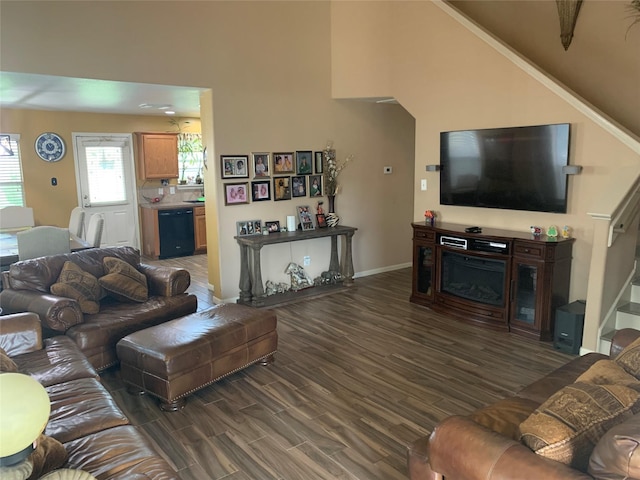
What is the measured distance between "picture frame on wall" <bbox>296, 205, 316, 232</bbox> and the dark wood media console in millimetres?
1447

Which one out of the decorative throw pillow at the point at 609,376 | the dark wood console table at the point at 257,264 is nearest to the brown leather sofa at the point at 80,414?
the decorative throw pillow at the point at 609,376

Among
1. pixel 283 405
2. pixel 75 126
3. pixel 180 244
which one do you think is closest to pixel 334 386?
pixel 283 405

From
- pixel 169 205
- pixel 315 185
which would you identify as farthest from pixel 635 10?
pixel 169 205

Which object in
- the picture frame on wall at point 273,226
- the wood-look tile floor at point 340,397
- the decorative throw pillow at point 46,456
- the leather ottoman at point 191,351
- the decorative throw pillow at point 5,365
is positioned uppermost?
the picture frame on wall at point 273,226

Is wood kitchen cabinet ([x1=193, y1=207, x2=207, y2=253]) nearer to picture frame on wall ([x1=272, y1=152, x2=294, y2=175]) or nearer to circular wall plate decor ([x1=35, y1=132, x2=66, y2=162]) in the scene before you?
circular wall plate decor ([x1=35, y1=132, x2=66, y2=162])

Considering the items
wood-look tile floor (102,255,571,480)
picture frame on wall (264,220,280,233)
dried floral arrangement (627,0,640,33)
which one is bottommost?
wood-look tile floor (102,255,571,480)

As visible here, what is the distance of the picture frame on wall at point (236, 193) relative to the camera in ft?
17.7

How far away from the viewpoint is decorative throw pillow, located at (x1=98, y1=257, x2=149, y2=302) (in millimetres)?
4051

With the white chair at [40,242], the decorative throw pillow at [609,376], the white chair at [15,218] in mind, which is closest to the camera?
the decorative throw pillow at [609,376]

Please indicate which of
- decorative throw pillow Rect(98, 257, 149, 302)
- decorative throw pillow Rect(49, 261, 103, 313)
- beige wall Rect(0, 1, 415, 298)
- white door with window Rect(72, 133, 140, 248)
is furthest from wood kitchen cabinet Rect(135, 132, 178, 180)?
decorative throw pillow Rect(49, 261, 103, 313)

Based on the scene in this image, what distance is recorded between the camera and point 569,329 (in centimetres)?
401

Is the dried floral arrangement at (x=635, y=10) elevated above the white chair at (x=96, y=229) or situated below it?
above

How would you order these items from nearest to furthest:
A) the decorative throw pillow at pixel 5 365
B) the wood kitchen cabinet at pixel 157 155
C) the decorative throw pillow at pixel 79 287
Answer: the decorative throw pillow at pixel 5 365, the decorative throw pillow at pixel 79 287, the wood kitchen cabinet at pixel 157 155

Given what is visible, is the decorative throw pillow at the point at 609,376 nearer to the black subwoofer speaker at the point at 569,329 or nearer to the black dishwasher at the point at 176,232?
the black subwoofer speaker at the point at 569,329
